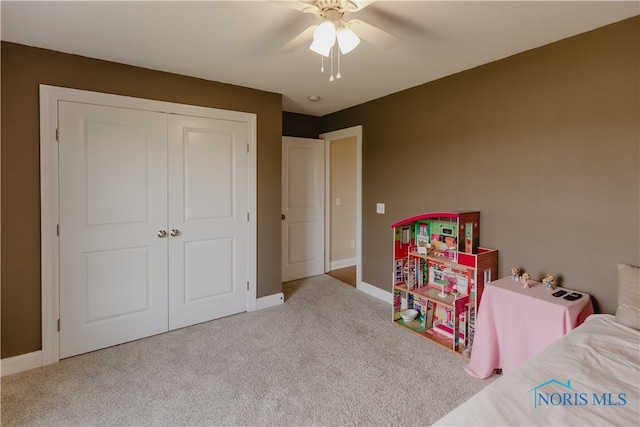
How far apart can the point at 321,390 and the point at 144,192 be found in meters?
2.19

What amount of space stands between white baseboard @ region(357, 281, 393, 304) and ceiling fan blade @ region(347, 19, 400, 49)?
273cm

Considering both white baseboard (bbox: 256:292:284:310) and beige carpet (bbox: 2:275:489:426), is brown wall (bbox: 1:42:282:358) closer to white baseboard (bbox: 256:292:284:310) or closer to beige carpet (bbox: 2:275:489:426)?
beige carpet (bbox: 2:275:489:426)

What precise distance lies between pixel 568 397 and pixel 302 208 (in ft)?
12.1

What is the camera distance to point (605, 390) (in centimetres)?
120

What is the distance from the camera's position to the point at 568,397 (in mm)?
1146

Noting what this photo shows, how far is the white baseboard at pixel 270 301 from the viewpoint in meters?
3.47

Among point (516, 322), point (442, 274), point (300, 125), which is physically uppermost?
point (300, 125)

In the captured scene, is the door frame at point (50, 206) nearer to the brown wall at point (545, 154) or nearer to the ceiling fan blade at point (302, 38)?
the ceiling fan blade at point (302, 38)

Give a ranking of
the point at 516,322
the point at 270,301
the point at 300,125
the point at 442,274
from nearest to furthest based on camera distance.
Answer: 1. the point at 516,322
2. the point at 442,274
3. the point at 270,301
4. the point at 300,125

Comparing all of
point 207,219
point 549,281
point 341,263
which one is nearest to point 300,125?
point 207,219

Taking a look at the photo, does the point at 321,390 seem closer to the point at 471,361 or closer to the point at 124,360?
the point at 471,361

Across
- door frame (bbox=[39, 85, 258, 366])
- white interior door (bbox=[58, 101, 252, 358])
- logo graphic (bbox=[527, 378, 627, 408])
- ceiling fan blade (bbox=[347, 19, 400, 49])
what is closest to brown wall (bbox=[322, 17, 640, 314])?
logo graphic (bbox=[527, 378, 627, 408])

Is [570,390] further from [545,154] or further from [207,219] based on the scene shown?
[207,219]

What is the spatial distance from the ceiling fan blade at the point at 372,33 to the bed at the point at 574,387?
5.69 ft
